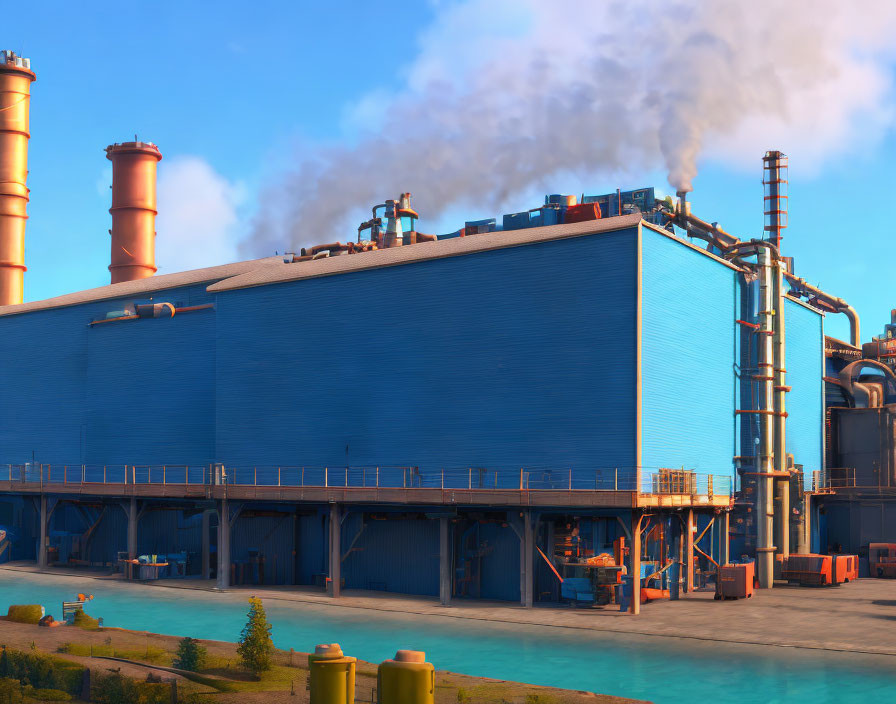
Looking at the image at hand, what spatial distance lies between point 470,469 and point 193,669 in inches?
803

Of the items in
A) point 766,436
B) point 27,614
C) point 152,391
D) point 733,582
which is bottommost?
point 27,614

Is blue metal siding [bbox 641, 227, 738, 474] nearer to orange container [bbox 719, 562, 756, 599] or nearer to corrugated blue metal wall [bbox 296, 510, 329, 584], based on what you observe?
orange container [bbox 719, 562, 756, 599]

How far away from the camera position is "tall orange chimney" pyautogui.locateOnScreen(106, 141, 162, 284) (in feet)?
292

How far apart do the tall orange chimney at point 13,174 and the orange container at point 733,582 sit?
217ft

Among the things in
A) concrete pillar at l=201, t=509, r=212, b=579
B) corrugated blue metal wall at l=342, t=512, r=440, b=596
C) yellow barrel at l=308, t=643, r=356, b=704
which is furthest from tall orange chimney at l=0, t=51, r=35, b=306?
yellow barrel at l=308, t=643, r=356, b=704

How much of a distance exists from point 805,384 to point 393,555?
2717cm

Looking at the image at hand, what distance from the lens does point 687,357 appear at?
44.9m

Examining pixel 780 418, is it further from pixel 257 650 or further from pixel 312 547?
pixel 257 650

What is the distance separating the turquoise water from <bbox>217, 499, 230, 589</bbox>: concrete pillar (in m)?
3.82

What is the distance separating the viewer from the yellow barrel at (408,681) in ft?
43.7

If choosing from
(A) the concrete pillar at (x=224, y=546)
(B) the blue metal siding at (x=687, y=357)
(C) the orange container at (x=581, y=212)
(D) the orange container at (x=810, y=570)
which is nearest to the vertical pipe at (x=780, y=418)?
(D) the orange container at (x=810, y=570)

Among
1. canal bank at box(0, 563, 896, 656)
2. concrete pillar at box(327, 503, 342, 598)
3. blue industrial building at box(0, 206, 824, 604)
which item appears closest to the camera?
canal bank at box(0, 563, 896, 656)

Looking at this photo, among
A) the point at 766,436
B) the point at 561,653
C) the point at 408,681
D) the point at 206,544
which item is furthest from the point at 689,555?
the point at 408,681

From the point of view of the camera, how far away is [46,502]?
55.8 meters
